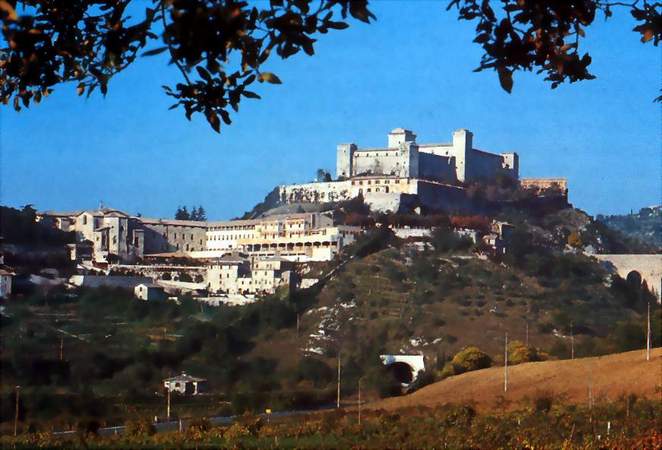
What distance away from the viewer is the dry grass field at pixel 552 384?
21.4 metres

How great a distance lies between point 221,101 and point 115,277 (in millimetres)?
36857

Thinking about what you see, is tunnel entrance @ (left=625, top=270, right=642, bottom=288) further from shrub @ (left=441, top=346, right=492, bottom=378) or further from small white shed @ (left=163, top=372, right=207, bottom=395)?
small white shed @ (left=163, top=372, right=207, bottom=395)

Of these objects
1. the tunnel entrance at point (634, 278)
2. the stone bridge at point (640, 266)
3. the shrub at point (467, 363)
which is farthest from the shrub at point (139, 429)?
the stone bridge at point (640, 266)

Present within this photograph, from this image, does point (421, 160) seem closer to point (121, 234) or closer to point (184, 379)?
point (121, 234)

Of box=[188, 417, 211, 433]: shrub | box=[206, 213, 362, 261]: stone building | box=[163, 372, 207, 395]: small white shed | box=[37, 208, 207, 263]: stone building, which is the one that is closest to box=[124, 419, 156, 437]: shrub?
box=[188, 417, 211, 433]: shrub

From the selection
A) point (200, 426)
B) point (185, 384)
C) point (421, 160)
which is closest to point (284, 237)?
point (421, 160)

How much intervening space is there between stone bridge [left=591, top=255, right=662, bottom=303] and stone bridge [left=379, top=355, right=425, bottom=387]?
1647 cm

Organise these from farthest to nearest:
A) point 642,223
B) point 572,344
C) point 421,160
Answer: point 642,223, point 421,160, point 572,344

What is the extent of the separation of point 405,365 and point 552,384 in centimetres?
778

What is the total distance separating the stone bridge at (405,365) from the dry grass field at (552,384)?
10.1 ft

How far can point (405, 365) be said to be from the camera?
30438 millimetres

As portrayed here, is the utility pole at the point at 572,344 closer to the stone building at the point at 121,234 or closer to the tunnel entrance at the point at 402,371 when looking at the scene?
the tunnel entrance at the point at 402,371

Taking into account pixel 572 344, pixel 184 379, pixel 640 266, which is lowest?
pixel 184 379

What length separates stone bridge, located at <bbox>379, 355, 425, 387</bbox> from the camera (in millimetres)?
29531
